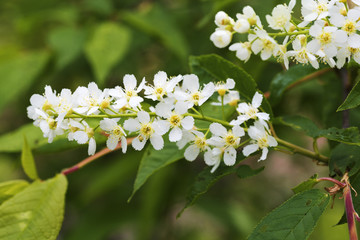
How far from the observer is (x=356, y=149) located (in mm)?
1184

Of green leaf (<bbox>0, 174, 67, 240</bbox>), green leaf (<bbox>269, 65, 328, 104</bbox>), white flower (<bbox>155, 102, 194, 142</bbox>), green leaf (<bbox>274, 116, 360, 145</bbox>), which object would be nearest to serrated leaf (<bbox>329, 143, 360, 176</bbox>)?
green leaf (<bbox>274, 116, 360, 145</bbox>)

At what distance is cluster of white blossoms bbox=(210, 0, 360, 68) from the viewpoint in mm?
1030

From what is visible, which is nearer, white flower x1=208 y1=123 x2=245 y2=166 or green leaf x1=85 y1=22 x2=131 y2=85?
white flower x1=208 y1=123 x2=245 y2=166

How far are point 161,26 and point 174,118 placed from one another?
53.7 inches

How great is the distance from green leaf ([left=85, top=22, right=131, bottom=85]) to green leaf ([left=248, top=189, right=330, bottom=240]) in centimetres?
117

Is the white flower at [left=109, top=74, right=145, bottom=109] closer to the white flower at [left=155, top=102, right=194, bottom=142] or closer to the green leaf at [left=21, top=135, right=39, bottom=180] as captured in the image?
the white flower at [left=155, top=102, right=194, bottom=142]

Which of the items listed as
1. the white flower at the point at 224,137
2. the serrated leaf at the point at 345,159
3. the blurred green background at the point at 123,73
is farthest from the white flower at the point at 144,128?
the blurred green background at the point at 123,73

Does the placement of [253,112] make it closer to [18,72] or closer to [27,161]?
[27,161]

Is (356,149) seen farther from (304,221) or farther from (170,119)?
(170,119)

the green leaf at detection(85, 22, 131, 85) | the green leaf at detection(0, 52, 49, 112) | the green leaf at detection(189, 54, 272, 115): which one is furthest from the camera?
the green leaf at detection(0, 52, 49, 112)

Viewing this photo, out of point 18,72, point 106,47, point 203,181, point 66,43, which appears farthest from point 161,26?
point 203,181

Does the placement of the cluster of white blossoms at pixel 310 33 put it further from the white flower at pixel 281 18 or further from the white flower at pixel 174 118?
the white flower at pixel 174 118

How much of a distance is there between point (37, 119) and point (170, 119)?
363mm

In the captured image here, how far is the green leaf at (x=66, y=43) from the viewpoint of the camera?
228 centimetres
